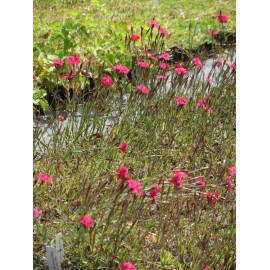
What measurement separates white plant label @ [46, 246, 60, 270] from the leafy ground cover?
9 centimetres

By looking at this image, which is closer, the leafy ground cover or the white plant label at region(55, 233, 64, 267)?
the white plant label at region(55, 233, 64, 267)

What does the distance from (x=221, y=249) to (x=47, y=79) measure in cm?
209

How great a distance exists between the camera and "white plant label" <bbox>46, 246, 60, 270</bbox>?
2312mm

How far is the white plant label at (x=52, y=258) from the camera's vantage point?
2312mm

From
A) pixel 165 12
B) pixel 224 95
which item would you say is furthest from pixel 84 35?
pixel 165 12

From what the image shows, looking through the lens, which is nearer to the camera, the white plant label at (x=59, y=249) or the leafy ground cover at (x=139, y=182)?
the white plant label at (x=59, y=249)

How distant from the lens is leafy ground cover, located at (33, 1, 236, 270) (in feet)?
7.91

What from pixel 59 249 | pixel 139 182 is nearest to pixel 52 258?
pixel 59 249

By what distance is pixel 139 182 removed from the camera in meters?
2.86

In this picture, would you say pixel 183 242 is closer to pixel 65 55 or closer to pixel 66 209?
pixel 66 209

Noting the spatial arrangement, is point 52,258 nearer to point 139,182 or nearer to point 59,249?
point 59,249

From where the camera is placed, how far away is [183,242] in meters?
2.61

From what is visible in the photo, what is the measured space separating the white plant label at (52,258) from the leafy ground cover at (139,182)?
0.09m

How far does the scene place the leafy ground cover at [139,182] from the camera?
2.41 meters
